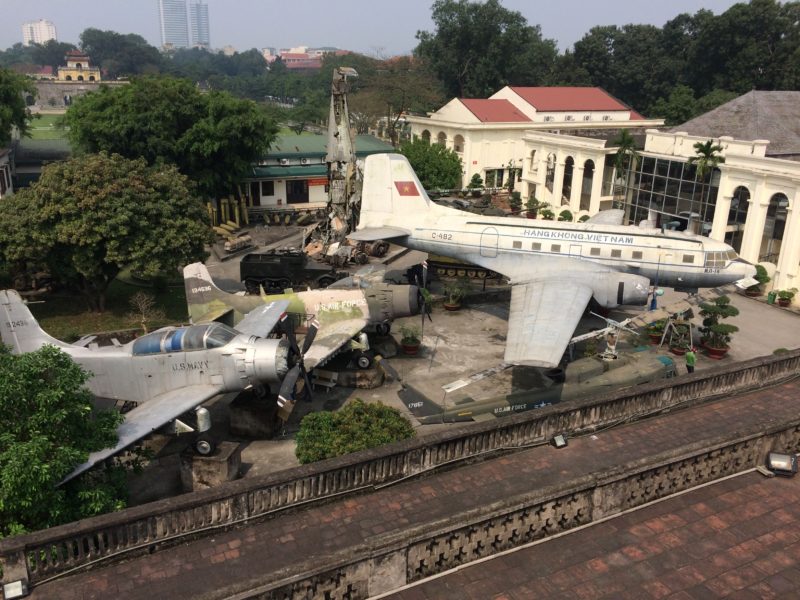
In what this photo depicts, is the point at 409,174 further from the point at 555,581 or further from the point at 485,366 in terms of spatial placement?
the point at 555,581

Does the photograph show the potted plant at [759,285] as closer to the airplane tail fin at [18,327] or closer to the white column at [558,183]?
the white column at [558,183]

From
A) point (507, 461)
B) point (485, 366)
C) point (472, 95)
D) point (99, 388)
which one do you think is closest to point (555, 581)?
point (507, 461)

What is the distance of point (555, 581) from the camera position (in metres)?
9.59

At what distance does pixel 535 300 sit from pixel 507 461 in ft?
45.5

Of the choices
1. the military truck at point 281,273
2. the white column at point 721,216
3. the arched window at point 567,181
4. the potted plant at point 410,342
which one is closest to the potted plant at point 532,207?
the arched window at point 567,181

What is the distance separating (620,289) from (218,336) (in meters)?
17.2

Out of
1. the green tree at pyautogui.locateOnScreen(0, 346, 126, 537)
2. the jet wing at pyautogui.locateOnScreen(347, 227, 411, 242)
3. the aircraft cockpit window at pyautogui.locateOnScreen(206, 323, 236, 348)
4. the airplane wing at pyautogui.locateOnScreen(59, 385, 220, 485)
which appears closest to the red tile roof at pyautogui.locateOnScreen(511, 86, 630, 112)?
the jet wing at pyautogui.locateOnScreen(347, 227, 411, 242)

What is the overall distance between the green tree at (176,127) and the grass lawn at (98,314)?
454 inches

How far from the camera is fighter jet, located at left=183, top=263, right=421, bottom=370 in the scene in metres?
24.5

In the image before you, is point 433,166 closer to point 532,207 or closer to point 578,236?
point 532,207

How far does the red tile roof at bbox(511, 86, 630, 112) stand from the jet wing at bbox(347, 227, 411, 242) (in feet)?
117

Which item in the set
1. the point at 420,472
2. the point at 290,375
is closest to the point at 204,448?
the point at 290,375

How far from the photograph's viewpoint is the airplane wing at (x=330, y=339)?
21.7 metres

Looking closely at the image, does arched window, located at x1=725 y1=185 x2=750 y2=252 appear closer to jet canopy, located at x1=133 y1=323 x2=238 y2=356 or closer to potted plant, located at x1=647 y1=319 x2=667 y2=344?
A: potted plant, located at x1=647 y1=319 x2=667 y2=344
